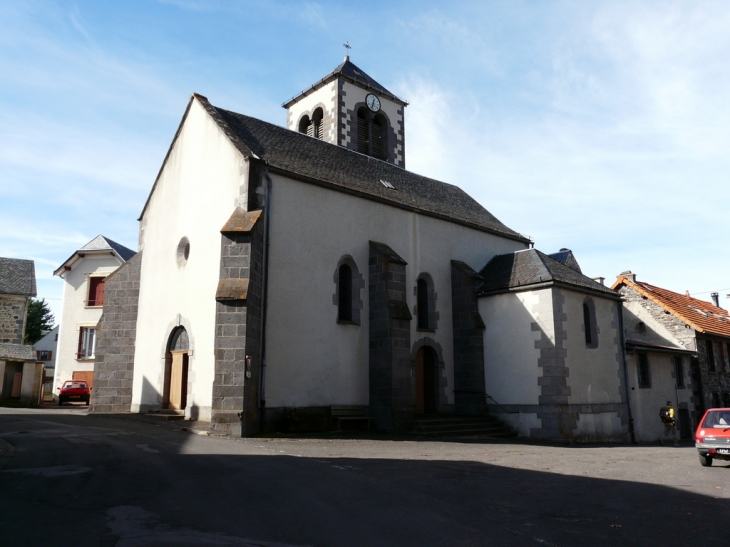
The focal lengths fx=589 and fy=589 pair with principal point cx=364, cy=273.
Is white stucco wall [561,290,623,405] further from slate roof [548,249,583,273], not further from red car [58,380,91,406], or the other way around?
red car [58,380,91,406]

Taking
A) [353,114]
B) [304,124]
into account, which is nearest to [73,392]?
[304,124]

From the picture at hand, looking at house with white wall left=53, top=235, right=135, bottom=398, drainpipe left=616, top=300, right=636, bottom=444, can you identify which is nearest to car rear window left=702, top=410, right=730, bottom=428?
drainpipe left=616, top=300, right=636, bottom=444

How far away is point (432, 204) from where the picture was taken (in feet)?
73.1

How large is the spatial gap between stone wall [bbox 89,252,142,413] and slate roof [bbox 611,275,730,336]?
24.1 meters

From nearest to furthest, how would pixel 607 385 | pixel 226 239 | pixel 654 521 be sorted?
pixel 654 521, pixel 226 239, pixel 607 385

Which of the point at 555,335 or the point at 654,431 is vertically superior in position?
the point at 555,335

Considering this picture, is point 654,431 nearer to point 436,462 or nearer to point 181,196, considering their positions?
point 436,462

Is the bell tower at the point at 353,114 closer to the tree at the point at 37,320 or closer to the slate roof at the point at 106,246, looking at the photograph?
the slate roof at the point at 106,246

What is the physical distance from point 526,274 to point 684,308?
15205mm

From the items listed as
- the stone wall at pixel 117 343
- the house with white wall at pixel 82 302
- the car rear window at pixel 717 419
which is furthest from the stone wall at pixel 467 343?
the house with white wall at pixel 82 302

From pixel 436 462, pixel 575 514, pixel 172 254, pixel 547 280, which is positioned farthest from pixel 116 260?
pixel 575 514

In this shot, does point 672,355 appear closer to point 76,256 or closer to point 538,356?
point 538,356

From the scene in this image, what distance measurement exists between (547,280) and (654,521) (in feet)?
42.2

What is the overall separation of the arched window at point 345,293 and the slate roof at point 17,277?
60.1 feet
